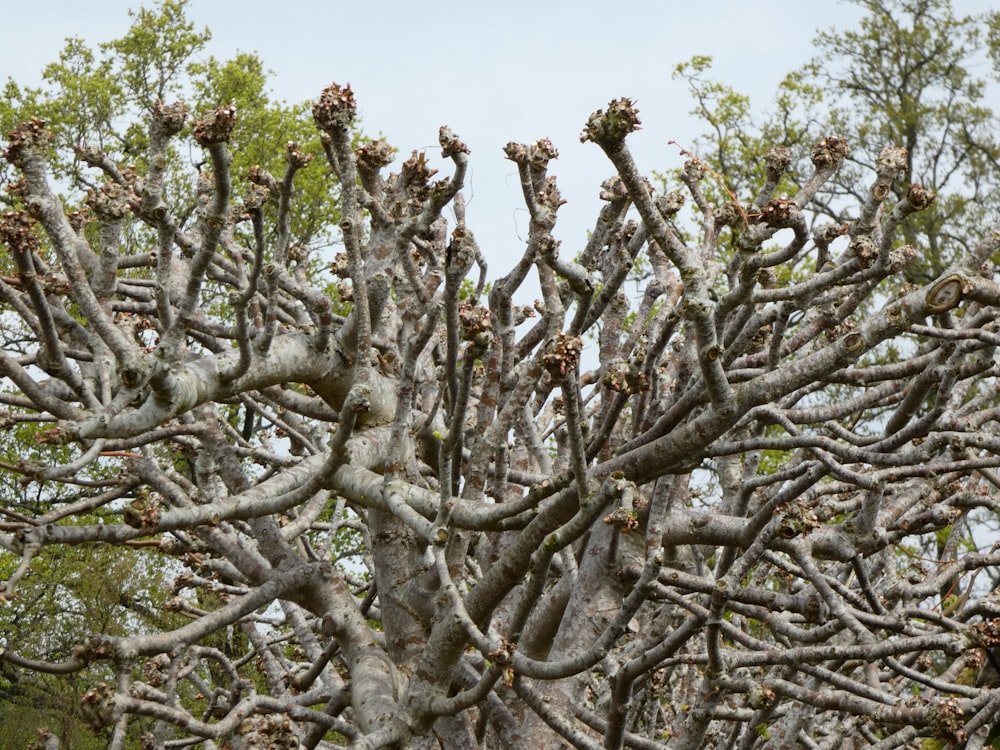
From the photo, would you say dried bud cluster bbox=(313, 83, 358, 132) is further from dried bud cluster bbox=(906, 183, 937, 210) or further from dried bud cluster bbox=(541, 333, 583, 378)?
dried bud cluster bbox=(906, 183, 937, 210)

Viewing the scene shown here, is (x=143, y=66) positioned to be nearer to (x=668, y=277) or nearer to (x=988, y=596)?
(x=668, y=277)

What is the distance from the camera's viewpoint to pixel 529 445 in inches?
201

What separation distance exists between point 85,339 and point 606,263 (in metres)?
2.59

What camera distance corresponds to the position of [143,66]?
2009cm

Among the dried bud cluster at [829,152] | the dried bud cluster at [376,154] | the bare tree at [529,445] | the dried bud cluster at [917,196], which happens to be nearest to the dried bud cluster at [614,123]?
the bare tree at [529,445]

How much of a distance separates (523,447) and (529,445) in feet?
3.96

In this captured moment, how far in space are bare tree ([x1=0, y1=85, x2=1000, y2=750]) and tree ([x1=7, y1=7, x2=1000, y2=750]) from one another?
15mm

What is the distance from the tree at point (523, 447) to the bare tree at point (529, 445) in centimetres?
1

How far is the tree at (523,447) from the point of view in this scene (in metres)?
3.57

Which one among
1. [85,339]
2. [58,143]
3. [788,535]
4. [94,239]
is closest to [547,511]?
[788,535]

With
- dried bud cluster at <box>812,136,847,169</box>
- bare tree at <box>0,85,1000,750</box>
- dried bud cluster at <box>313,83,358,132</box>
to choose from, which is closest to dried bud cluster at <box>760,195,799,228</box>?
bare tree at <box>0,85,1000,750</box>

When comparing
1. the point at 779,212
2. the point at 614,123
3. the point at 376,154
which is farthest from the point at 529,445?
the point at 614,123

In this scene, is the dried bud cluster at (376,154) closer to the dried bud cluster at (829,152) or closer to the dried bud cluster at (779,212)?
the dried bud cluster at (829,152)

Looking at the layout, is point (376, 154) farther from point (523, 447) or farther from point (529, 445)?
point (523, 447)
